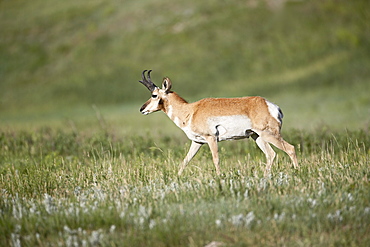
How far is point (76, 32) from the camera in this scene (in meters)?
63.9

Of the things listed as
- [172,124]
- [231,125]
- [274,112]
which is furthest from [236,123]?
[172,124]

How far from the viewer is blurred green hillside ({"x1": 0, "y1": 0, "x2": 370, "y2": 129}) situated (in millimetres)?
49906

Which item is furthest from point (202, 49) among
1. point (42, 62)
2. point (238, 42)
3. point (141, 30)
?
point (42, 62)

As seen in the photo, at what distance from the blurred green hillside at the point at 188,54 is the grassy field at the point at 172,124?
6.2 inches

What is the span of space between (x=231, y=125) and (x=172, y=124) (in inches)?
871

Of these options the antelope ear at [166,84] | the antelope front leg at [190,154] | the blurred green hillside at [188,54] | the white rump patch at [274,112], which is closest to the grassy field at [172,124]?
the blurred green hillside at [188,54]

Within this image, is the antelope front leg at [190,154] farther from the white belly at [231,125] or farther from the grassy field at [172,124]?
the white belly at [231,125]

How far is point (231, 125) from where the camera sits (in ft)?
33.4

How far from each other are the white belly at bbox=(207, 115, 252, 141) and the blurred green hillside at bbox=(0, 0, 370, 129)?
3448 cm

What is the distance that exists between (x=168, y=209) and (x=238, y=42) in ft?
166

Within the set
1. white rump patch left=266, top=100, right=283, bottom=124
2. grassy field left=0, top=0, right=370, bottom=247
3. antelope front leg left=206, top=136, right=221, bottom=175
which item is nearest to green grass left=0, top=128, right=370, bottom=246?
grassy field left=0, top=0, right=370, bottom=247

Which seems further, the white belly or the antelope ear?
the antelope ear

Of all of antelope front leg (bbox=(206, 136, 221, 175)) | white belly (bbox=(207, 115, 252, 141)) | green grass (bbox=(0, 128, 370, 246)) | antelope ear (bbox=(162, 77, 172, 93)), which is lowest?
green grass (bbox=(0, 128, 370, 246))

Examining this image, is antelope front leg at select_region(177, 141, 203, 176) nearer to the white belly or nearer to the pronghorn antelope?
the pronghorn antelope
